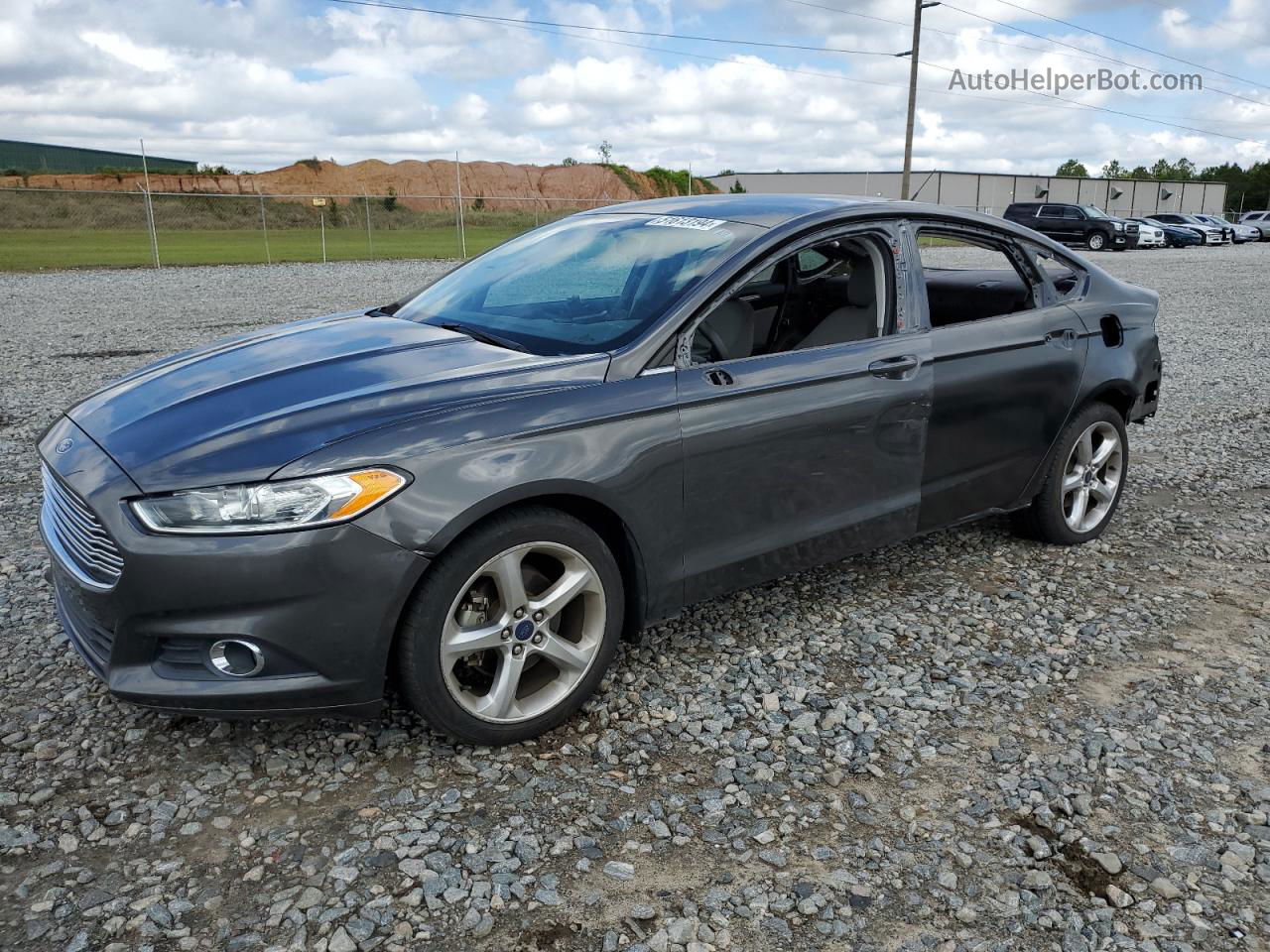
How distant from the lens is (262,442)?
272 centimetres

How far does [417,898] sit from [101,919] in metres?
0.74

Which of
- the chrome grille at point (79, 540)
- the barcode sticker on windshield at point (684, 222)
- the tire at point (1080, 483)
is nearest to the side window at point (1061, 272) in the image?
the tire at point (1080, 483)

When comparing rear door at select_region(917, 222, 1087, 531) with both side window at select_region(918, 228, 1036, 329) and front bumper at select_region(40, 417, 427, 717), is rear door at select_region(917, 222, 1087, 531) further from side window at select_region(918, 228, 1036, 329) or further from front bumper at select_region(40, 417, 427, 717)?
front bumper at select_region(40, 417, 427, 717)

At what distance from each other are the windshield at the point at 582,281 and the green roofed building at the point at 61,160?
193 feet

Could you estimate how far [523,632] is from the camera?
3006 millimetres

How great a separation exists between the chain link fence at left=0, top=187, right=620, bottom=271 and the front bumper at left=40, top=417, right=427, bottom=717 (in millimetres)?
22396

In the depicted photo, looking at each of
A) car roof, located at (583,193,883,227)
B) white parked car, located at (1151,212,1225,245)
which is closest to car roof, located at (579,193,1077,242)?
car roof, located at (583,193,883,227)

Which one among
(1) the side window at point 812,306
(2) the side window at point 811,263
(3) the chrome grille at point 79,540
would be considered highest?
(2) the side window at point 811,263

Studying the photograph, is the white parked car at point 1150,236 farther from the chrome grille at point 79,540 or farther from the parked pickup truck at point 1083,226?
the chrome grille at point 79,540

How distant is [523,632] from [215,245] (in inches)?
1370

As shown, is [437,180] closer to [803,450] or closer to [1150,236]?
[1150,236]

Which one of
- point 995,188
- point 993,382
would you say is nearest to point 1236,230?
point 995,188

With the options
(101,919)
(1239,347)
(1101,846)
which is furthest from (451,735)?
(1239,347)

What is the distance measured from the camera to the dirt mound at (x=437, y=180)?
56344 millimetres
